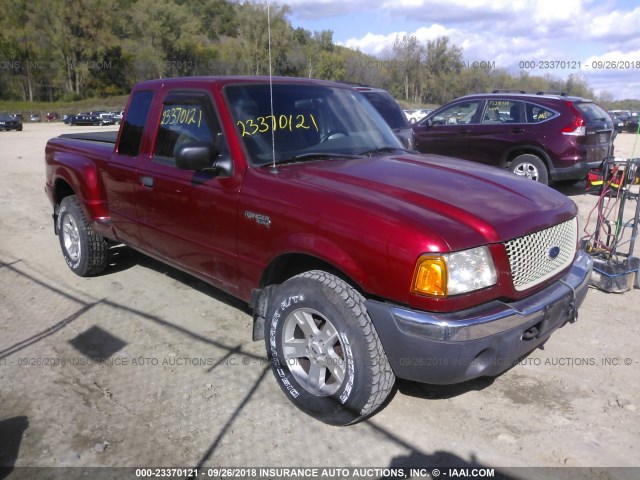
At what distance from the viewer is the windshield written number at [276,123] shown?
361cm

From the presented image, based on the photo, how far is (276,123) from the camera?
3.72m

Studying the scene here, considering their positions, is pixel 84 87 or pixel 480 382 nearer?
pixel 480 382

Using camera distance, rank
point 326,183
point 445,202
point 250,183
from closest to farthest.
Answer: point 445,202 → point 326,183 → point 250,183

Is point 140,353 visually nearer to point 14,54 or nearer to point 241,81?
point 241,81

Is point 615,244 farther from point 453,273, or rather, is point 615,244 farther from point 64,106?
point 64,106

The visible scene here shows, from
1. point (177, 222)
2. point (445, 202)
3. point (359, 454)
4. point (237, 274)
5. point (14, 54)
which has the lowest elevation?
point (359, 454)

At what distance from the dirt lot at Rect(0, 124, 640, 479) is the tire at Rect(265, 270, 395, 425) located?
0.53 feet

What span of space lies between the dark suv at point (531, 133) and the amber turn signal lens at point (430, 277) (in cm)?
705

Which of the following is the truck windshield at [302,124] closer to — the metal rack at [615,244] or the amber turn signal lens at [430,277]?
the amber turn signal lens at [430,277]

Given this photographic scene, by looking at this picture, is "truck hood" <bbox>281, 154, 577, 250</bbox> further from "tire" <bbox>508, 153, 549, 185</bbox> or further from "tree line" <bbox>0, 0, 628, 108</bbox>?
"tree line" <bbox>0, 0, 628, 108</bbox>

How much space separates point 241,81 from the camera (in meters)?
3.90

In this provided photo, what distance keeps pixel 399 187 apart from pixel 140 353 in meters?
2.25

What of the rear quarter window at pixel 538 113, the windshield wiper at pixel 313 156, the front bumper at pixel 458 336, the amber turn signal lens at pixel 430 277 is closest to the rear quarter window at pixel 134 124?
the windshield wiper at pixel 313 156

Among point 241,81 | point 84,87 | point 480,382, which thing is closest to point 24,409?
point 241,81
